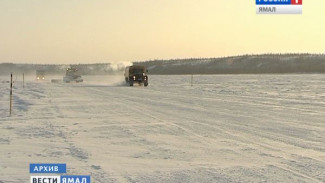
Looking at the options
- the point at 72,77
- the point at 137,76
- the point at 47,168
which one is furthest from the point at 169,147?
the point at 72,77

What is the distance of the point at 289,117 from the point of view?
550 inches

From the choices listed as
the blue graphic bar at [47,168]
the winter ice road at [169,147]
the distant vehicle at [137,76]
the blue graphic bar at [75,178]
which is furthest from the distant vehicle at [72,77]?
the blue graphic bar at [75,178]

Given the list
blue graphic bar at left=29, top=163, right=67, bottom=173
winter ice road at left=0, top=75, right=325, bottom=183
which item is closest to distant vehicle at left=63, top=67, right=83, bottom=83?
winter ice road at left=0, top=75, right=325, bottom=183

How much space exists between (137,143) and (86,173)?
9.21ft

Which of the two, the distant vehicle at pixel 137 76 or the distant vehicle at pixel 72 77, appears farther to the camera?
the distant vehicle at pixel 72 77

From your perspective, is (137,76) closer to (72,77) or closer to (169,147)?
(72,77)

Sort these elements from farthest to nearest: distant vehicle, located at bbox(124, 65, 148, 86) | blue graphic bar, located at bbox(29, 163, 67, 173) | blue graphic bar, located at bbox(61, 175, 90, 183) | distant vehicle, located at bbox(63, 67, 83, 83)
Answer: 1. distant vehicle, located at bbox(63, 67, 83, 83)
2. distant vehicle, located at bbox(124, 65, 148, 86)
3. blue graphic bar, located at bbox(29, 163, 67, 173)
4. blue graphic bar, located at bbox(61, 175, 90, 183)

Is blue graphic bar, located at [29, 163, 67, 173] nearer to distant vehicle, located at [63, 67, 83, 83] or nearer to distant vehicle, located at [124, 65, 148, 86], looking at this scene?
distant vehicle, located at [124, 65, 148, 86]

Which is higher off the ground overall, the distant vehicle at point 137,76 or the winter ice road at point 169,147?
the distant vehicle at point 137,76

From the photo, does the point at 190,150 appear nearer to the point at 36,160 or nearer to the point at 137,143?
the point at 137,143

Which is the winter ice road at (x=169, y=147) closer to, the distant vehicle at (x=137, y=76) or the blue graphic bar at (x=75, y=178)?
the blue graphic bar at (x=75, y=178)

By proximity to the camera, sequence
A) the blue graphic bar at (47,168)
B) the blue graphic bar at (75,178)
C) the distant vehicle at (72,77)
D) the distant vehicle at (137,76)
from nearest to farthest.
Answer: the blue graphic bar at (75,178) → the blue graphic bar at (47,168) → the distant vehicle at (137,76) → the distant vehicle at (72,77)

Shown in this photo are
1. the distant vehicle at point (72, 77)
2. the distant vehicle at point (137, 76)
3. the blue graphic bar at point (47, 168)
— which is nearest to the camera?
the blue graphic bar at point (47, 168)

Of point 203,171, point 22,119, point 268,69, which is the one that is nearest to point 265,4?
point 203,171
